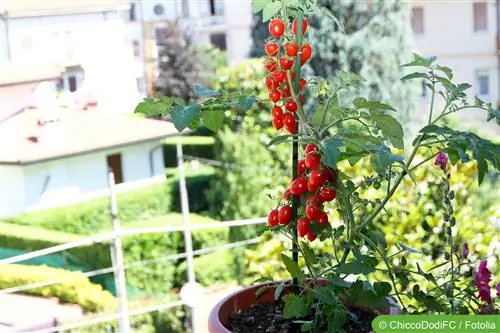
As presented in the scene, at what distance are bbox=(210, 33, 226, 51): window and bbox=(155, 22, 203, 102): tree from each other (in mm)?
90

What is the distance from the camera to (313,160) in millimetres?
755

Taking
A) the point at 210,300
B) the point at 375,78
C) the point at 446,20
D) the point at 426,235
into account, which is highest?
the point at 446,20

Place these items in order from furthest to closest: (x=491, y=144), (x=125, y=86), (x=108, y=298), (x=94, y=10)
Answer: (x=108, y=298), (x=125, y=86), (x=94, y=10), (x=491, y=144)

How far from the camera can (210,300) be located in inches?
148

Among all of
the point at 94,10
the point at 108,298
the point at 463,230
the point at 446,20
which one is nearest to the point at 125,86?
the point at 94,10

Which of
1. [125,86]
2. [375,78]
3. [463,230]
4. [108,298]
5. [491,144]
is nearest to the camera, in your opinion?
[491,144]

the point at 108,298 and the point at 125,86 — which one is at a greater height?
the point at 125,86

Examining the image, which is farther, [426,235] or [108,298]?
[108,298]

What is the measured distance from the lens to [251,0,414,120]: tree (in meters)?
3.37

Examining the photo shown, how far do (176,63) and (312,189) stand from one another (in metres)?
2.93

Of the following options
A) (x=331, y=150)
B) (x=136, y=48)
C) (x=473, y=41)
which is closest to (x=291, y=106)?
(x=331, y=150)

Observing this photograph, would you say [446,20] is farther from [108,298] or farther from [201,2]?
[108,298]

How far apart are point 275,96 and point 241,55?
10.1 feet

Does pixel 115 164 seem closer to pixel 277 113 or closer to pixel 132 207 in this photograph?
pixel 132 207
